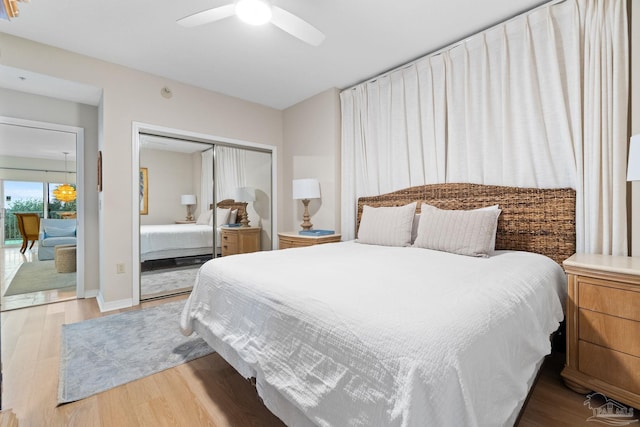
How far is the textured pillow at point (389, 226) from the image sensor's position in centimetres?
263

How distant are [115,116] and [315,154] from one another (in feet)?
7.66

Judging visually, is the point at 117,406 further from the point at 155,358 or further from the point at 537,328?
the point at 537,328

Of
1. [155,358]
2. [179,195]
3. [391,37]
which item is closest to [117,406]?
[155,358]

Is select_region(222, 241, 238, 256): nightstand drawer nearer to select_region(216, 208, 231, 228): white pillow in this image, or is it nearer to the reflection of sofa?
select_region(216, 208, 231, 228): white pillow

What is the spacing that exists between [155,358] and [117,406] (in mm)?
489

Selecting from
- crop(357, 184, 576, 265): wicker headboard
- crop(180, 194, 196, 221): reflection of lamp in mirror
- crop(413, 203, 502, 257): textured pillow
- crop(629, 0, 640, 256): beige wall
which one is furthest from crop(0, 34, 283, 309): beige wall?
crop(629, 0, 640, 256): beige wall

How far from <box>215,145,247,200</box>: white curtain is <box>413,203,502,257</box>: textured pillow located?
2680 millimetres

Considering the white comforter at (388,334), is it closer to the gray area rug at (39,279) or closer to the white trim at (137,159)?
the white trim at (137,159)

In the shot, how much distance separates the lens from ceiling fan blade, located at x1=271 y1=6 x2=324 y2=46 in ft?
6.38

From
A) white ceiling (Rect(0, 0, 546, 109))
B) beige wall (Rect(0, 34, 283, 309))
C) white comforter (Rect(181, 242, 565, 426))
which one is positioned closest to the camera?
white comforter (Rect(181, 242, 565, 426))

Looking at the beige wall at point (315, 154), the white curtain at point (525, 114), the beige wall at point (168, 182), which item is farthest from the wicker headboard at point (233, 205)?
the white curtain at point (525, 114)

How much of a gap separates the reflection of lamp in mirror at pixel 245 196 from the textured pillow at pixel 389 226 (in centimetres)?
200

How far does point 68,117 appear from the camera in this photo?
3436 millimetres

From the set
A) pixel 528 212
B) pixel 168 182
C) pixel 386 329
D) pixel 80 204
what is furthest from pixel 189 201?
pixel 528 212
